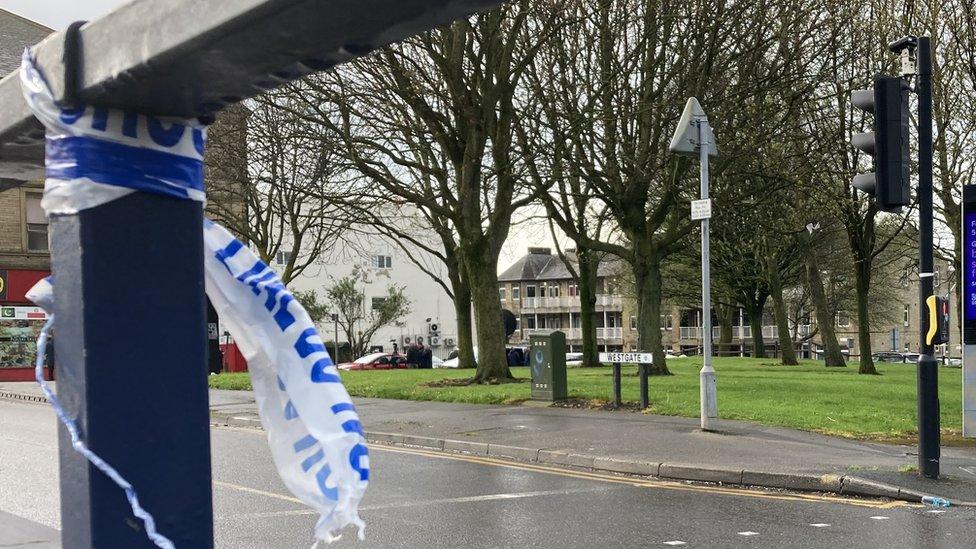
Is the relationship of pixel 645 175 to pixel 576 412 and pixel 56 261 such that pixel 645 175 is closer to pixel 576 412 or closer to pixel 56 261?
pixel 576 412

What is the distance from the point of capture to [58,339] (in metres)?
1.65

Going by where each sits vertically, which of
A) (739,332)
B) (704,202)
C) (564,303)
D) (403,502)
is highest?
(704,202)

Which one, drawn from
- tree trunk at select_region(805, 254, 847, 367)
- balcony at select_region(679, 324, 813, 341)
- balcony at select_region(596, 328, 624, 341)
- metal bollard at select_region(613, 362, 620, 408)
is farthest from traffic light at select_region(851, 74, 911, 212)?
balcony at select_region(596, 328, 624, 341)

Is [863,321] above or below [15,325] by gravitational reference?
below

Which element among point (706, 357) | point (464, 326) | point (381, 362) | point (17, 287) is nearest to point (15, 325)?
point (17, 287)

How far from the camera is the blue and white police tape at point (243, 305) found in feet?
5.49

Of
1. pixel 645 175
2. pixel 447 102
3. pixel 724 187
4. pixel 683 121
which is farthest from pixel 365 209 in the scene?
pixel 683 121

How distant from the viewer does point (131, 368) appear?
1611 millimetres

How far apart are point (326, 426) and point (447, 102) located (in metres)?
20.9

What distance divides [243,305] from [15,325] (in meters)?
39.3

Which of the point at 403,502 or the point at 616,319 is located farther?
the point at 616,319

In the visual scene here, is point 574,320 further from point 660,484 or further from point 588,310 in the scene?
point 660,484

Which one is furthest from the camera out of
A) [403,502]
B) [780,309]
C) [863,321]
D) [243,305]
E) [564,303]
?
[564,303]

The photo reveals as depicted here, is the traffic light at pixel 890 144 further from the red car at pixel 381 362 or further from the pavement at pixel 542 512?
the red car at pixel 381 362
